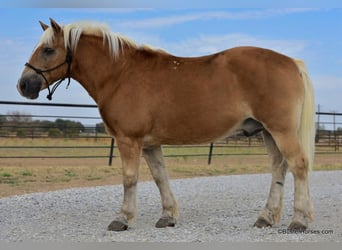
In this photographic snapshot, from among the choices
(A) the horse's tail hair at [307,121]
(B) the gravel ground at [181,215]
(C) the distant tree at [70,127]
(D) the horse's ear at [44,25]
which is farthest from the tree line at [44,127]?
(A) the horse's tail hair at [307,121]

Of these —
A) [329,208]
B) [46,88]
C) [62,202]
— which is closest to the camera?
[46,88]

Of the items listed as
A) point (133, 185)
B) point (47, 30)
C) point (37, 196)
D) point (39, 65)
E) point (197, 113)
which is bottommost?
point (37, 196)

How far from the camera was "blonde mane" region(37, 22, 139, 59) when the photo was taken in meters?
5.06

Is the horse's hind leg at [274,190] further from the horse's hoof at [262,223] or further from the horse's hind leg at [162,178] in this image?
the horse's hind leg at [162,178]

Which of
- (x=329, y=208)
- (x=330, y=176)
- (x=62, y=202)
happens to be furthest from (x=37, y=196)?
(x=330, y=176)

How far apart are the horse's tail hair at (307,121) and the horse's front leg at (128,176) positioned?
70.3 inches

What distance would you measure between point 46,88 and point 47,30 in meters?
0.66

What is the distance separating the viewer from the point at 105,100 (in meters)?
5.01

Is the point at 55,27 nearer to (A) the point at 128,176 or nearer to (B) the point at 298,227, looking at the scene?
(A) the point at 128,176

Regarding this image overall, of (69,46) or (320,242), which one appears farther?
(69,46)

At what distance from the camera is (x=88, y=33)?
5.21m

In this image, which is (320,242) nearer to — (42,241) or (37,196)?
(42,241)

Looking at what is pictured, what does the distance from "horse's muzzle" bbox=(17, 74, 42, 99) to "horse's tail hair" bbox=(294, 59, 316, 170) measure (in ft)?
9.63

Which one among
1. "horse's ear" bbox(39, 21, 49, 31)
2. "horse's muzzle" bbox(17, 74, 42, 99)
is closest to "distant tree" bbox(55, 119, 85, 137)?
"horse's ear" bbox(39, 21, 49, 31)
